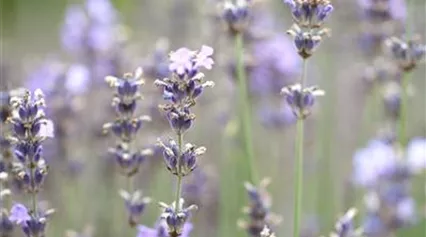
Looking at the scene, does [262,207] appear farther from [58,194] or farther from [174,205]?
[58,194]

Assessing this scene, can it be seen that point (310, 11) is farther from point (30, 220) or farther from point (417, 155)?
point (417, 155)

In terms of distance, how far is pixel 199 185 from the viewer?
2365mm

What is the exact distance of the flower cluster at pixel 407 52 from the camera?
178cm

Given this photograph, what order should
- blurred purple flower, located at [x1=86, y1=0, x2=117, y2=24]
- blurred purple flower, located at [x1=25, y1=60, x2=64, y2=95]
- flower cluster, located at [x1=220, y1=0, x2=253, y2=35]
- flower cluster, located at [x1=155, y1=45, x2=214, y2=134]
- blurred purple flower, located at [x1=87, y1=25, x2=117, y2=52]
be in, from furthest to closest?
1. blurred purple flower, located at [x1=86, y1=0, x2=117, y2=24]
2. blurred purple flower, located at [x1=87, y1=25, x2=117, y2=52]
3. blurred purple flower, located at [x1=25, y1=60, x2=64, y2=95]
4. flower cluster, located at [x1=220, y1=0, x2=253, y2=35]
5. flower cluster, located at [x1=155, y1=45, x2=214, y2=134]

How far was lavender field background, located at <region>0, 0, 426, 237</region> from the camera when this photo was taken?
244 cm

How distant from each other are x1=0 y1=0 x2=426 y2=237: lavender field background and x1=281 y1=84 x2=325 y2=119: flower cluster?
617 millimetres

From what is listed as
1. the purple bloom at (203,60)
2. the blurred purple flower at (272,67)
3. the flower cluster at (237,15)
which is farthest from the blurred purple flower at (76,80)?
the purple bloom at (203,60)

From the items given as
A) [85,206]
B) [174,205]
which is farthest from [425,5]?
[174,205]

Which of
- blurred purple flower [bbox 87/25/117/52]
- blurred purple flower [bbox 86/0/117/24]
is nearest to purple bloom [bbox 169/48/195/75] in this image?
blurred purple flower [bbox 87/25/117/52]

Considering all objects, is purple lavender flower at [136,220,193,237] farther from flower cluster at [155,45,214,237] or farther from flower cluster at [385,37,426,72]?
flower cluster at [385,37,426,72]

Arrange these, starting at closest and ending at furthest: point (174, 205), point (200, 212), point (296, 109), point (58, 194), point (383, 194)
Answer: point (174, 205)
point (296, 109)
point (383, 194)
point (200, 212)
point (58, 194)

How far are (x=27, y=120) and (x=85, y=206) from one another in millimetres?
1566

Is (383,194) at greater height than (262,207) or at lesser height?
greater

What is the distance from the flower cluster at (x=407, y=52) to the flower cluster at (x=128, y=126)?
0.55 meters
